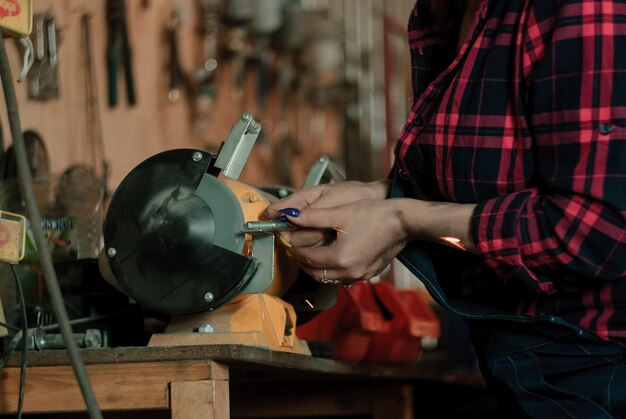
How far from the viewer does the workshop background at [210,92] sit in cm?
235

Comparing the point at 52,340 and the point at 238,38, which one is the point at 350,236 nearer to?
the point at 52,340

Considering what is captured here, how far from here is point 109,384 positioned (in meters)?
1.28

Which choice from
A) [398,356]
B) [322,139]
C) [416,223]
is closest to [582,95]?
[416,223]

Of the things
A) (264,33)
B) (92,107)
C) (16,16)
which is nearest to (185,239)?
(16,16)

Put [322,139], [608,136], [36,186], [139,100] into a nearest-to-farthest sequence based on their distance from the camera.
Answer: [608,136]
[36,186]
[139,100]
[322,139]

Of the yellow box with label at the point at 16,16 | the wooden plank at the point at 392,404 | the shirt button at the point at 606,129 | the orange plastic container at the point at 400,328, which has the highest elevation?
the yellow box with label at the point at 16,16

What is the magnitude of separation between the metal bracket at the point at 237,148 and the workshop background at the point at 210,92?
1.19 ft

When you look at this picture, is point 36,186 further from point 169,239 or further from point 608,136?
point 608,136

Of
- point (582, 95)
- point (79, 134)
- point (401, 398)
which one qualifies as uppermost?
point (582, 95)

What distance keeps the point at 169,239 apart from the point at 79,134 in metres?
1.29

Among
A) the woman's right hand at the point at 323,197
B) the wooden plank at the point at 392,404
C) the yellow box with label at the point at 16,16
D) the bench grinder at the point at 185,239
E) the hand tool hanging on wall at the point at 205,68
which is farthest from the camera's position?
the hand tool hanging on wall at the point at 205,68

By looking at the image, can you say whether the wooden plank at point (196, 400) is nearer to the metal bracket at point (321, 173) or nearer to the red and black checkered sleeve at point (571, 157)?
the red and black checkered sleeve at point (571, 157)

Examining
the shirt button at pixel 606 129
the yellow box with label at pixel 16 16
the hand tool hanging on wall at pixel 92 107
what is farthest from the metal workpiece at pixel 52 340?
the hand tool hanging on wall at pixel 92 107

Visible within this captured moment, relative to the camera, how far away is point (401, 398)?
7.48 ft
